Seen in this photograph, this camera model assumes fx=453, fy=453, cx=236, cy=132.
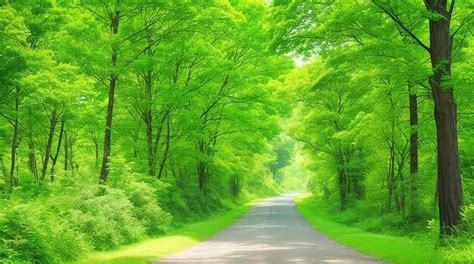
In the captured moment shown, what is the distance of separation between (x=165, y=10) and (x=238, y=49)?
11247mm

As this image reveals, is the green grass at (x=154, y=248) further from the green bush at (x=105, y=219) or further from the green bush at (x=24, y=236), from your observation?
the green bush at (x=24, y=236)

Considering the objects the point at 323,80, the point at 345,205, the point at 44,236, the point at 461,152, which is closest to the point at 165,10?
the point at 323,80

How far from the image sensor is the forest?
1425 cm

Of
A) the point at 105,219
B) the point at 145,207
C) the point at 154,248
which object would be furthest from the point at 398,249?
the point at 145,207

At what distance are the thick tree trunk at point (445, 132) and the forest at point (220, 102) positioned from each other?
1.7 inches

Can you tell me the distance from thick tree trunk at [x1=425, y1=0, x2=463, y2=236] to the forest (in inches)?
1.7

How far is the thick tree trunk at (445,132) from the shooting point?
14.0m

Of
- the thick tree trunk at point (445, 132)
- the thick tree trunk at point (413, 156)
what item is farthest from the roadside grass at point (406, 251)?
the thick tree trunk at point (413, 156)

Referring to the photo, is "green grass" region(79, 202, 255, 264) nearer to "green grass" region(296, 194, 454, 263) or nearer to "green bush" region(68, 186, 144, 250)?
"green bush" region(68, 186, 144, 250)

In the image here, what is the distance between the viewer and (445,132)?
46.4 ft

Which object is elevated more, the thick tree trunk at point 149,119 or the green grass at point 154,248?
the thick tree trunk at point 149,119

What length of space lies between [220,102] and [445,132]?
20781 millimetres

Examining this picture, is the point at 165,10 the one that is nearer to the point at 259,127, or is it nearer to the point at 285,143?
the point at 259,127

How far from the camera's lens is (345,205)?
37.8 metres
